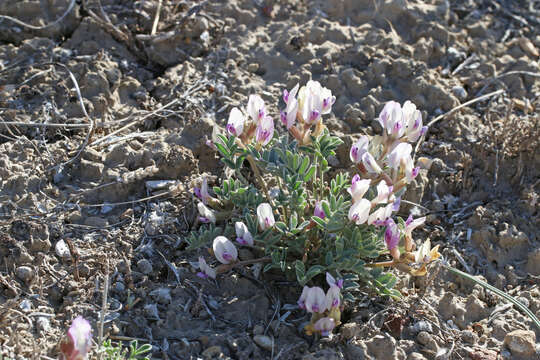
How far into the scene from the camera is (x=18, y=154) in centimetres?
327

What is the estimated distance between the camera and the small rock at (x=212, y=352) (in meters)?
2.62

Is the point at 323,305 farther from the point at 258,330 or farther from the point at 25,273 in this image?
the point at 25,273

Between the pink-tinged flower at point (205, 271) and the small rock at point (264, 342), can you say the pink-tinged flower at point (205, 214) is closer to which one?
the pink-tinged flower at point (205, 271)

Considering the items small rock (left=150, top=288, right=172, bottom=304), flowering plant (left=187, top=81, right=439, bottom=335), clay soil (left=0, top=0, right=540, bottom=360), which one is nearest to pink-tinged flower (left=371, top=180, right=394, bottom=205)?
flowering plant (left=187, top=81, right=439, bottom=335)

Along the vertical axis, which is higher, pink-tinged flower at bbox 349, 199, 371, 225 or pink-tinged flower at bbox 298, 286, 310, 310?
pink-tinged flower at bbox 349, 199, 371, 225

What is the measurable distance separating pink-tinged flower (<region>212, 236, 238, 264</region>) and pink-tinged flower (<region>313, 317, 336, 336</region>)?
43 centimetres

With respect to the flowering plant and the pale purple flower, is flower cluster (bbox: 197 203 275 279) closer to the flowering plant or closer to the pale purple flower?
the flowering plant


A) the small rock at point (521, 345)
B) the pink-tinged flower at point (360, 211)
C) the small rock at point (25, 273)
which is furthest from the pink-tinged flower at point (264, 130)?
the small rock at point (521, 345)

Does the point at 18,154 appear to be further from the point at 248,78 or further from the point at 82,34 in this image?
the point at 248,78

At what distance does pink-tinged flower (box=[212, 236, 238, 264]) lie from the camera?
269cm

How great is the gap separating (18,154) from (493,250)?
7.68 feet

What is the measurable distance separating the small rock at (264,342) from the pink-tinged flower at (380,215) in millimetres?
614

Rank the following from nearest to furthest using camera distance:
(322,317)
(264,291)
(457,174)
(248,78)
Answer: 1. (322,317)
2. (264,291)
3. (457,174)
4. (248,78)

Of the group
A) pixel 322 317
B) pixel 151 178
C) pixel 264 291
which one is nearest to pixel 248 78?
pixel 151 178
